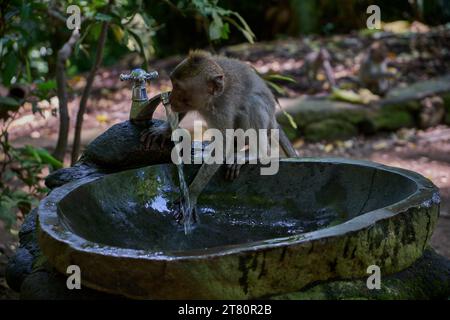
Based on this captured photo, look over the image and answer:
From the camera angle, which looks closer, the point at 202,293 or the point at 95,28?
the point at 202,293

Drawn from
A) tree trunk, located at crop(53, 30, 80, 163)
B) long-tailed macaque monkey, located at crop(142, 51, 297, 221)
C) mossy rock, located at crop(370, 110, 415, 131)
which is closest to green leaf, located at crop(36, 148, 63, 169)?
tree trunk, located at crop(53, 30, 80, 163)

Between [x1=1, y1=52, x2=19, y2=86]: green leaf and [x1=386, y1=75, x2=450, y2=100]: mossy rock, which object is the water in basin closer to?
[x1=1, y1=52, x2=19, y2=86]: green leaf

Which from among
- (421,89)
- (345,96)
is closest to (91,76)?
(345,96)

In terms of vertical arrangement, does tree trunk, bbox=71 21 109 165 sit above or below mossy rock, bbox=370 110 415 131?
above

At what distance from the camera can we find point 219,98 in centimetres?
402

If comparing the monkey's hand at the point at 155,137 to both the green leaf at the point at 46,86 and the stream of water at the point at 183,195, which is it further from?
the green leaf at the point at 46,86

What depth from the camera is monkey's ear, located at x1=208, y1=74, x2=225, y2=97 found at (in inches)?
149

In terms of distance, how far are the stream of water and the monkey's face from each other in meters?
0.05

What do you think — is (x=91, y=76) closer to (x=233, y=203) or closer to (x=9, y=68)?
(x=9, y=68)

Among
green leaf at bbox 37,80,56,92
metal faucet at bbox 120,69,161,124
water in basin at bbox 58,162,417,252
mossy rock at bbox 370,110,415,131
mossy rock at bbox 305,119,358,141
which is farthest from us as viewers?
mossy rock at bbox 370,110,415,131

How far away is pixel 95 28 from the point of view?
4.82m
